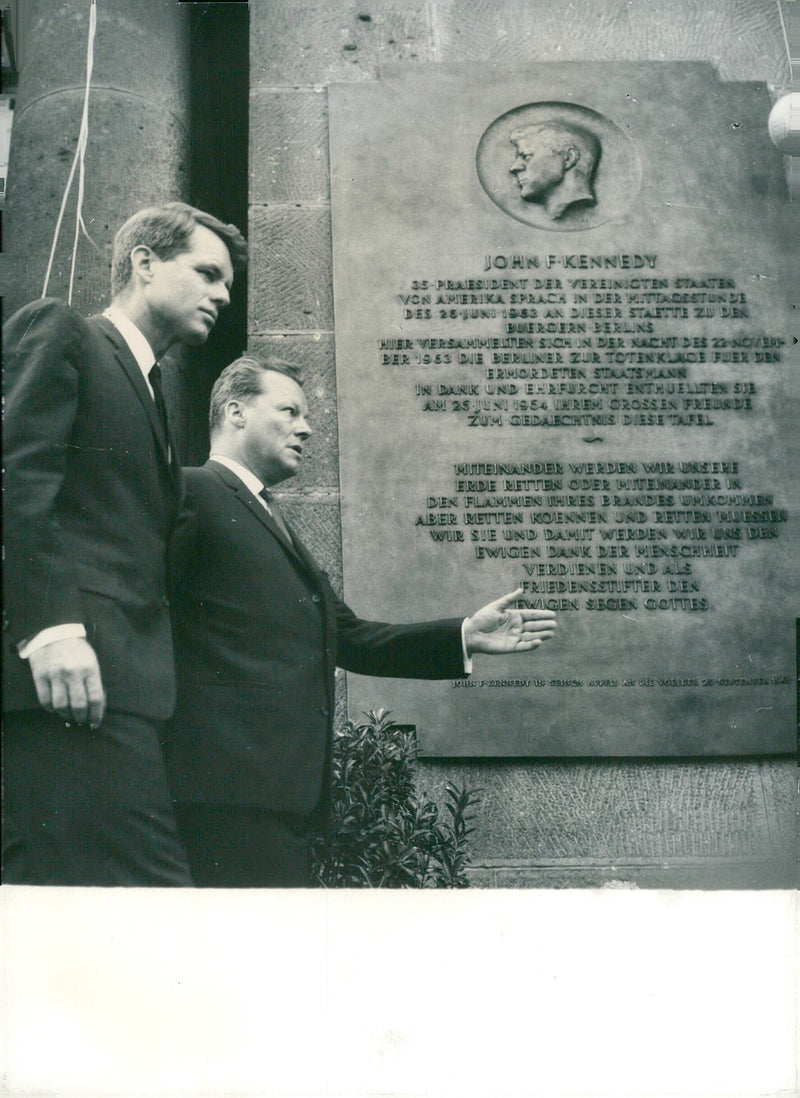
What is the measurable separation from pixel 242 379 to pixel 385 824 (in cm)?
204

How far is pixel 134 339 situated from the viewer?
15.1 feet

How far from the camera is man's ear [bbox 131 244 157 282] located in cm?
478

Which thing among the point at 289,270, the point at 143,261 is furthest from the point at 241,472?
the point at 289,270

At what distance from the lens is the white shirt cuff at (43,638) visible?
419cm

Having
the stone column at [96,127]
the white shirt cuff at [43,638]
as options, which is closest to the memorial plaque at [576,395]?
the stone column at [96,127]

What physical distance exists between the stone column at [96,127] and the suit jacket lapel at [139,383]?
65 cm

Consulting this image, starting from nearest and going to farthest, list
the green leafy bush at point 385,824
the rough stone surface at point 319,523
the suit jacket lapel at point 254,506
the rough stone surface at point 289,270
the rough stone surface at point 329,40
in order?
1. the green leafy bush at point 385,824
2. the suit jacket lapel at point 254,506
3. the rough stone surface at point 319,523
4. the rough stone surface at point 289,270
5. the rough stone surface at point 329,40

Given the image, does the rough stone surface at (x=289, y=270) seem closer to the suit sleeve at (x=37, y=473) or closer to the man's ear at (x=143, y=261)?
the man's ear at (x=143, y=261)

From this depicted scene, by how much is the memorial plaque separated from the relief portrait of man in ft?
0.04

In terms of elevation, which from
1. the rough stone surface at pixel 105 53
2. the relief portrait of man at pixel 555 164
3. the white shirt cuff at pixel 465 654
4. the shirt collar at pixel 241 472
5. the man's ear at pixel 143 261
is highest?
the rough stone surface at pixel 105 53

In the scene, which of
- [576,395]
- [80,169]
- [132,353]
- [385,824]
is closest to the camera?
[385,824]

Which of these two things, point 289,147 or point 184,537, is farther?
point 289,147

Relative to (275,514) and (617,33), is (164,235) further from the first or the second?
(617,33)
